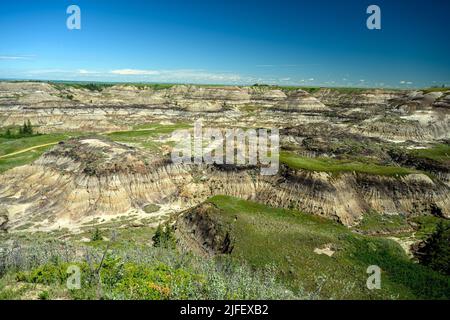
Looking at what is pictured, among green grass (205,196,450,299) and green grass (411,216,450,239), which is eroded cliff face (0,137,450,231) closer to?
green grass (411,216,450,239)

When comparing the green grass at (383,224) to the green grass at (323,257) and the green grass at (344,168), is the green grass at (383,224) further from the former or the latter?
the green grass at (323,257)

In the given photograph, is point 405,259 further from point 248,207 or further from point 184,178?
point 184,178

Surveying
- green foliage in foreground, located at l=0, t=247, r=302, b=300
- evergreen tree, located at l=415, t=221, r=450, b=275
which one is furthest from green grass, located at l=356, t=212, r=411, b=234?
green foliage in foreground, located at l=0, t=247, r=302, b=300

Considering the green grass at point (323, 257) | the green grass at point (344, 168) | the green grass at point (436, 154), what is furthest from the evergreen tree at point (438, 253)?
the green grass at point (436, 154)

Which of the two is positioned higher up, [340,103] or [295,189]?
[340,103]

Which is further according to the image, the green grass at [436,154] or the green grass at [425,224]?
the green grass at [436,154]

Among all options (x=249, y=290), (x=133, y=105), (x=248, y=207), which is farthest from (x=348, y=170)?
(x=133, y=105)
